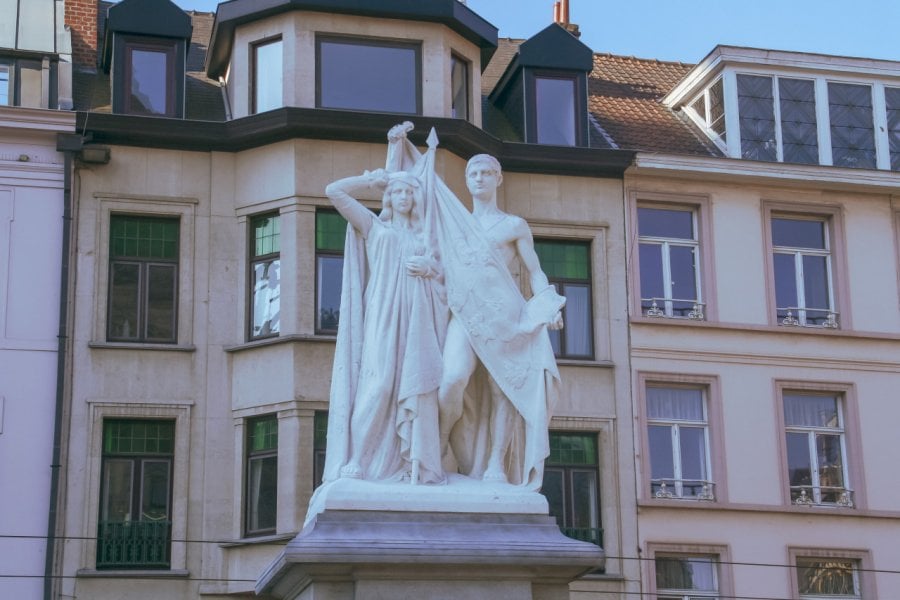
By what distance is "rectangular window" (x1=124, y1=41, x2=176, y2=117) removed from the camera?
27375 millimetres

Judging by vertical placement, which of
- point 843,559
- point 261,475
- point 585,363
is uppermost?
point 585,363

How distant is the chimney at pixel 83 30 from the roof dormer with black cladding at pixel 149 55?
4.56ft

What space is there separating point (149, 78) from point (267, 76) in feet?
5.92

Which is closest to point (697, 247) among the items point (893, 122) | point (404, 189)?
point (893, 122)

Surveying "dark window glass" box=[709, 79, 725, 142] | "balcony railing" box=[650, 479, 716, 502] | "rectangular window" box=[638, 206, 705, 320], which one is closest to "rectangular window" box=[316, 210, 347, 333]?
"rectangular window" box=[638, 206, 705, 320]

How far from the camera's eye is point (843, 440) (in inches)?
1124

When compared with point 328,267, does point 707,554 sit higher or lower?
lower

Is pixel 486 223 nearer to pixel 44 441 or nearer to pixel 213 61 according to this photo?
pixel 44 441

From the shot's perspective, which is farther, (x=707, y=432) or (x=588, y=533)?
(x=707, y=432)

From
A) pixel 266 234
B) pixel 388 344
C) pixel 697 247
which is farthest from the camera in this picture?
pixel 697 247

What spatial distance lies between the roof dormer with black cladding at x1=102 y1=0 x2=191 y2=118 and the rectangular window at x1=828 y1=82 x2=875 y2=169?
10.6m

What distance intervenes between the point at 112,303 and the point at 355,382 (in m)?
13.1

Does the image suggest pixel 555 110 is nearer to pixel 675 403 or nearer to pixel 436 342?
pixel 675 403

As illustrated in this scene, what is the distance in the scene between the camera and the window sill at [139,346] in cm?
2594
